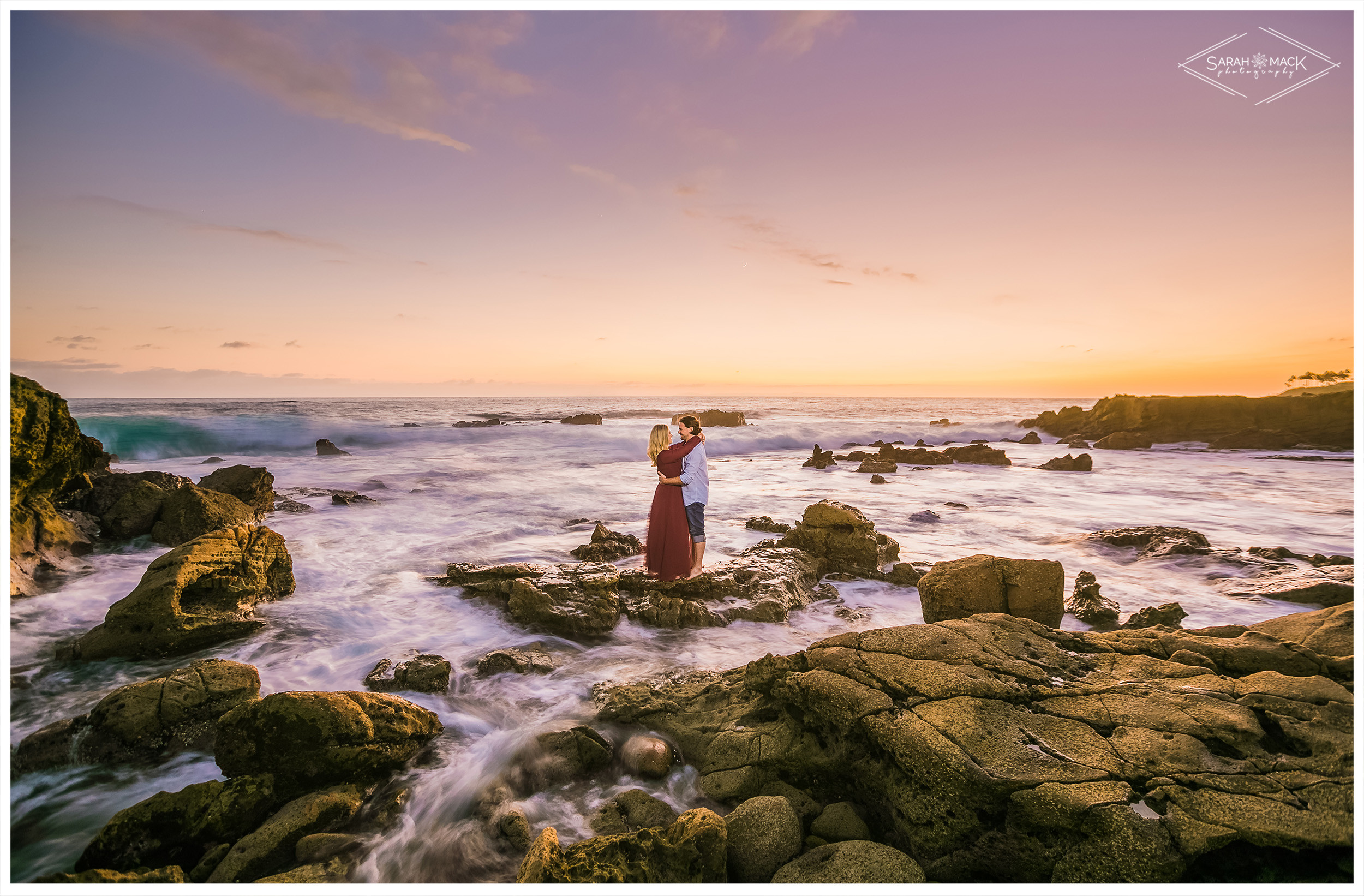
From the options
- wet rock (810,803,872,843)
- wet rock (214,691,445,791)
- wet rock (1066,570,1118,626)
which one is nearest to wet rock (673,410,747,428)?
wet rock (1066,570,1118,626)

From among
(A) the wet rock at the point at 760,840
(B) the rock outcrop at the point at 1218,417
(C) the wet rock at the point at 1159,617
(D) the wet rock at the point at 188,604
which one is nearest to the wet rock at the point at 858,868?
(A) the wet rock at the point at 760,840

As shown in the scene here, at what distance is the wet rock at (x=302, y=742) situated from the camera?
3074mm

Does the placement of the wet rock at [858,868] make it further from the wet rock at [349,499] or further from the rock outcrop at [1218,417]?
the rock outcrop at [1218,417]

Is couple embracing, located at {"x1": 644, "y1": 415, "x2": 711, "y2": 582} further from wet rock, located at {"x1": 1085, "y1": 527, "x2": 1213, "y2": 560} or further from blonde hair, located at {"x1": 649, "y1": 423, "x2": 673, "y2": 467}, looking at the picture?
wet rock, located at {"x1": 1085, "y1": 527, "x2": 1213, "y2": 560}

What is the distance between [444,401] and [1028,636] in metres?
82.6

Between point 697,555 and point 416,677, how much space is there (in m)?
3.37

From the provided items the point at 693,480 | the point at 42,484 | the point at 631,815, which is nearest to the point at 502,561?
the point at 693,480

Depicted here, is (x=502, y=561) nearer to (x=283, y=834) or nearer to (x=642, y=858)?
(x=283, y=834)

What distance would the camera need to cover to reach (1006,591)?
463cm

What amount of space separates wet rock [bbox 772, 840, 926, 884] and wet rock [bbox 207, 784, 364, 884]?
248 cm

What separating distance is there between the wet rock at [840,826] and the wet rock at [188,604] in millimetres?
5680

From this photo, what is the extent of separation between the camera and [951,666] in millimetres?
3156

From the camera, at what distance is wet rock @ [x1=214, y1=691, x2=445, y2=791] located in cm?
307

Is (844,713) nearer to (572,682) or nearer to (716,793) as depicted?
(716,793)
